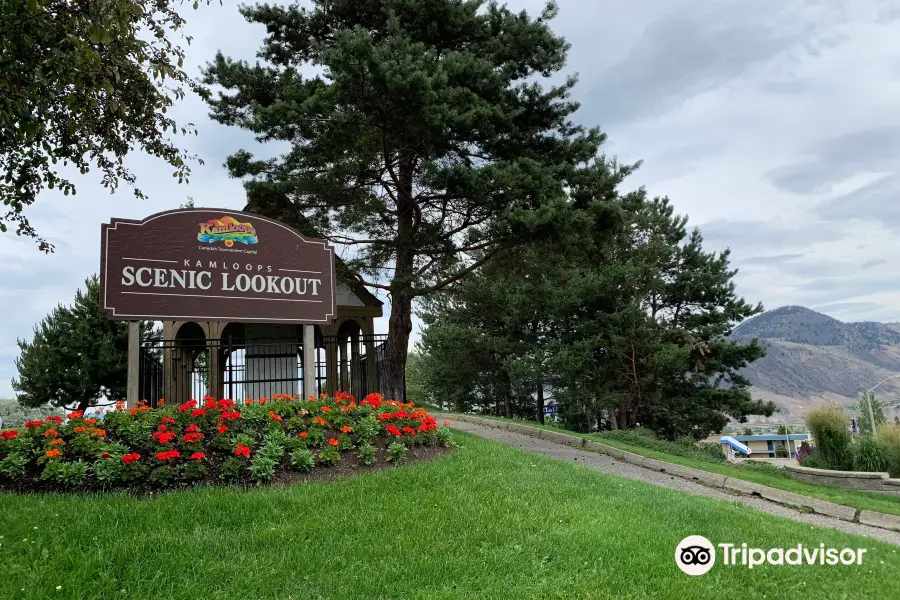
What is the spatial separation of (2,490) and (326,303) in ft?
16.4

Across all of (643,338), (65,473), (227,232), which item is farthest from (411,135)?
(643,338)

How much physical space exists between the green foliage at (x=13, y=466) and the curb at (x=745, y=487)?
30.1ft

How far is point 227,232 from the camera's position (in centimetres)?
901

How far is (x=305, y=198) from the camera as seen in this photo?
13688 mm

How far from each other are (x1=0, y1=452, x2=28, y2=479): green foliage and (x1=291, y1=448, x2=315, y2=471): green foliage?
2.60 meters

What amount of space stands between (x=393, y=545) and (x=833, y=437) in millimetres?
10917

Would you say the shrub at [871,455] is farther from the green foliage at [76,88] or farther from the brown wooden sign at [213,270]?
the green foliage at [76,88]

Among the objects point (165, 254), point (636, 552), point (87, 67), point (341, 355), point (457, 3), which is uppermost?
point (457, 3)

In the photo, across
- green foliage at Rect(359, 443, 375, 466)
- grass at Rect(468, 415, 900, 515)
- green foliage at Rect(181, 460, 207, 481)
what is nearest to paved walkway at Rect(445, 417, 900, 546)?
grass at Rect(468, 415, 900, 515)

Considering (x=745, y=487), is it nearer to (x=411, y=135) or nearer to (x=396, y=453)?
(x=396, y=453)

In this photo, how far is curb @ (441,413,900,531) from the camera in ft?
26.0

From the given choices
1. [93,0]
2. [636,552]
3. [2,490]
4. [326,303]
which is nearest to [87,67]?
[93,0]

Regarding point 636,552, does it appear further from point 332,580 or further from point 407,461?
point 407,461

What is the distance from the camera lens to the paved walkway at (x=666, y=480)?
725cm
